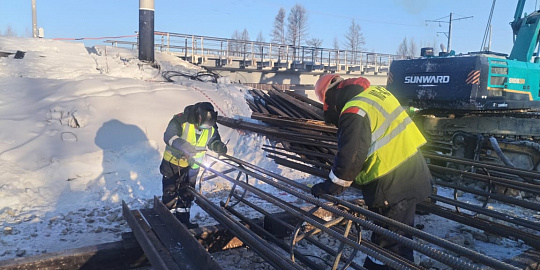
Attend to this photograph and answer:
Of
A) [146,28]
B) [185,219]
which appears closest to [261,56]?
[146,28]

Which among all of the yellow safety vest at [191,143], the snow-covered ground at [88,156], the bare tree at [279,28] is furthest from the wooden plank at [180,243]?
the bare tree at [279,28]

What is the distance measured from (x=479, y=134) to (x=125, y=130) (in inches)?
310

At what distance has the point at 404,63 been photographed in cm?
1003

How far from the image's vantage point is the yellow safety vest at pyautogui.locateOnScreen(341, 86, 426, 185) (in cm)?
331

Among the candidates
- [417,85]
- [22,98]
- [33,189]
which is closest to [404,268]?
[33,189]

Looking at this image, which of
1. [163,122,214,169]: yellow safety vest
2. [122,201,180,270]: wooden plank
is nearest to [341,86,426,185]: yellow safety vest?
[122,201,180,270]: wooden plank

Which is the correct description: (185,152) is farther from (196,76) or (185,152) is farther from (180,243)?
(196,76)

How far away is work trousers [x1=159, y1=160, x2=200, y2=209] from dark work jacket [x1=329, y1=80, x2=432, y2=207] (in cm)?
278

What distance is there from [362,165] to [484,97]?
665cm

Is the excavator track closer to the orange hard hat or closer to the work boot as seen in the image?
the orange hard hat

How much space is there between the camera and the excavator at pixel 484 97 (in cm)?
857

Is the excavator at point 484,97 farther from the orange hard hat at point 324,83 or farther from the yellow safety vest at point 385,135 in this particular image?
the orange hard hat at point 324,83

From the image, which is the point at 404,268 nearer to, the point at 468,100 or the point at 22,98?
the point at 468,100

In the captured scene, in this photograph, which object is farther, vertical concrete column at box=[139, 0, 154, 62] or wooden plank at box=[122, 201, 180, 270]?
vertical concrete column at box=[139, 0, 154, 62]
